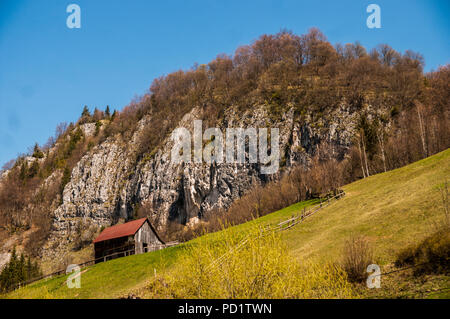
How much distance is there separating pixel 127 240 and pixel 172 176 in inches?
1813

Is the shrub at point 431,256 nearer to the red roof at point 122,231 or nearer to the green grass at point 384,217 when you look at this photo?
the green grass at point 384,217

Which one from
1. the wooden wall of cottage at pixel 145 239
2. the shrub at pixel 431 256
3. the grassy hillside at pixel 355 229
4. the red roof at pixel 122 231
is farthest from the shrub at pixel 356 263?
the red roof at pixel 122 231

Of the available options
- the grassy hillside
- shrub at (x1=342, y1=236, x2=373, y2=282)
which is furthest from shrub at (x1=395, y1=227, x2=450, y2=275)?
shrub at (x1=342, y1=236, x2=373, y2=282)

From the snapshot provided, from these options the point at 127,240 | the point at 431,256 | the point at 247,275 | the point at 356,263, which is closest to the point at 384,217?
the point at 431,256

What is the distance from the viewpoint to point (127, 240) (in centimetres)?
5122

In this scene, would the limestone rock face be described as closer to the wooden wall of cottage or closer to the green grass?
the wooden wall of cottage

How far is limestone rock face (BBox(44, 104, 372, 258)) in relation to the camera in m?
81.1

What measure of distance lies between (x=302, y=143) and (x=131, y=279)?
6056 centimetres

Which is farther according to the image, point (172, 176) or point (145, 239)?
point (172, 176)

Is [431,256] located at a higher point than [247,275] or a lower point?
lower

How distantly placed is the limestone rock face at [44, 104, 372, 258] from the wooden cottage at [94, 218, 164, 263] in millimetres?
32903

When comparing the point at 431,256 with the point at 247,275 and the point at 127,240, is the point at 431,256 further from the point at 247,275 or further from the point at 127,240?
the point at 127,240
